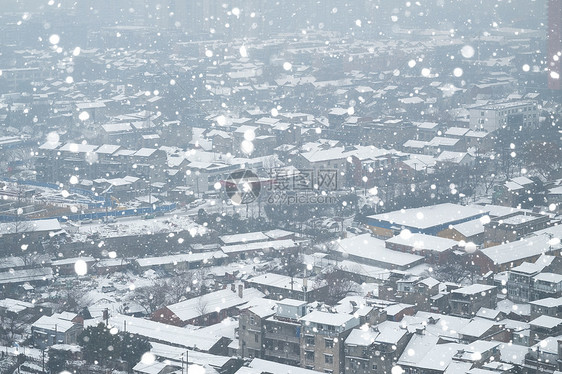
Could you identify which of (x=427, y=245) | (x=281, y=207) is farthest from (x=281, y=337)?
(x=281, y=207)

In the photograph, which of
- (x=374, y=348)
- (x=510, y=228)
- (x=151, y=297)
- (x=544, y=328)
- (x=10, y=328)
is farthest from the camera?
(x=510, y=228)

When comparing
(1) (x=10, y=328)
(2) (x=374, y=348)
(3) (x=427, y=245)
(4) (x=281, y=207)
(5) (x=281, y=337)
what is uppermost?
(2) (x=374, y=348)

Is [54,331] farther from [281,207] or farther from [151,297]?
[281,207]

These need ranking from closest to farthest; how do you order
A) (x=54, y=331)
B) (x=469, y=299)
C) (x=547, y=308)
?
(x=54, y=331), (x=547, y=308), (x=469, y=299)

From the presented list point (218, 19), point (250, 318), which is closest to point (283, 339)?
point (250, 318)

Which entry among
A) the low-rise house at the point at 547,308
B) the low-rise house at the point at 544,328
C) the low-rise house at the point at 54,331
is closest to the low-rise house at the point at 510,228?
the low-rise house at the point at 547,308

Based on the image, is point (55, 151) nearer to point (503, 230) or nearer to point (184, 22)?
point (503, 230)

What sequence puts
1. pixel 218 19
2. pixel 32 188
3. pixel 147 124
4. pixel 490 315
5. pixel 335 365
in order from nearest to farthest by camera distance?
pixel 335 365 → pixel 490 315 → pixel 32 188 → pixel 147 124 → pixel 218 19

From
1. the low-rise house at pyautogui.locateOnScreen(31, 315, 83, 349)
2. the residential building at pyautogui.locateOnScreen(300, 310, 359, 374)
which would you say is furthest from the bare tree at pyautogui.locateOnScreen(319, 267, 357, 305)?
the low-rise house at pyautogui.locateOnScreen(31, 315, 83, 349)

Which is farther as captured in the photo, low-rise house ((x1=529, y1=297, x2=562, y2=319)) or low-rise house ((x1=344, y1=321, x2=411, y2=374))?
low-rise house ((x1=529, y1=297, x2=562, y2=319))

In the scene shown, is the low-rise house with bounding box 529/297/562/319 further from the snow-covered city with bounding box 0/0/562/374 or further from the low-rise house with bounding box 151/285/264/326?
the low-rise house with bounding box 151/285/264/326

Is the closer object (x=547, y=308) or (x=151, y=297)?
(x=547, y=308)
